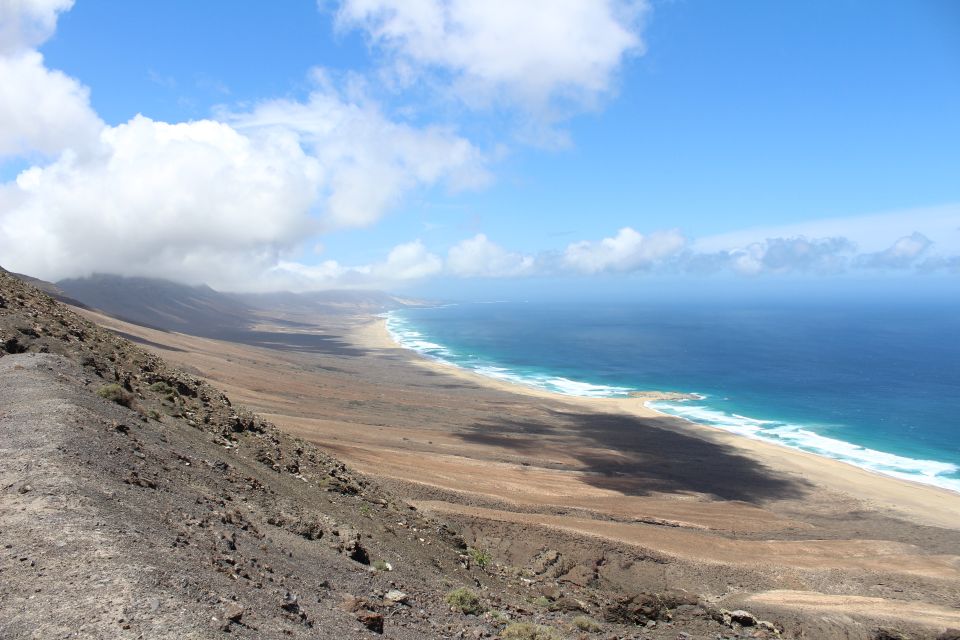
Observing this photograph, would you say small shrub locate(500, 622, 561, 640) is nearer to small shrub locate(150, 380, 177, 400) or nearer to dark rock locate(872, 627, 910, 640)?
dark rock locate(872, 627, 910, 640)

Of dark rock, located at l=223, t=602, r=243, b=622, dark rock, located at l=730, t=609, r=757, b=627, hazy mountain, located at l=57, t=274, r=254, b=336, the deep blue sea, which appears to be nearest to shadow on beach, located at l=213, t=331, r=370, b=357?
hazy mountain, located at l=57, t=274, r=254, b=336

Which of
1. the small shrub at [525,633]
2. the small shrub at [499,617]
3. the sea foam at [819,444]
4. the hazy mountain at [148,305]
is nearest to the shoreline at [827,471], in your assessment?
the sea foam at [819,444]

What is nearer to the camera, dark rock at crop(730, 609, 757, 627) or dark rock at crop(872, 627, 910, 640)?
dark rock at crop(730, 609, 757, 627)

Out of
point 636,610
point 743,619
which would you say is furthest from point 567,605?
point 743,619

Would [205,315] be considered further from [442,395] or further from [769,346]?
[769,346]

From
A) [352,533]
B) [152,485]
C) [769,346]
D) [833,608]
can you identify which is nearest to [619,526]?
[833,608]

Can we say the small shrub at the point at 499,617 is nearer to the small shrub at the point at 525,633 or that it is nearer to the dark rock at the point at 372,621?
the small shrub at the point at 525,633

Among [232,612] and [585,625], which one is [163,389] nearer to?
[232,612]
